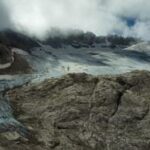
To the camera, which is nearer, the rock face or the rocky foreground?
the rocky foreground

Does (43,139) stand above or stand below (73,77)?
below

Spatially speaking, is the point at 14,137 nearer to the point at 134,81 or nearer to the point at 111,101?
the point at 111,101

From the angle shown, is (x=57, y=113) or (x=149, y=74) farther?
(x=149, y=74)

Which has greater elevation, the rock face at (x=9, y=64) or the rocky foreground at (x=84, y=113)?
the rock face at (x=9, y=64)

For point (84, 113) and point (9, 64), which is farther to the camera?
point (9, 64)

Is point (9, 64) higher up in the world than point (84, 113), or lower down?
higher up

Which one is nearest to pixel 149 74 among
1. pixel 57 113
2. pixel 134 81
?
pixel 134 81

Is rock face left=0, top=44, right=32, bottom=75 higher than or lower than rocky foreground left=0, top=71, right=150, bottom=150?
higher

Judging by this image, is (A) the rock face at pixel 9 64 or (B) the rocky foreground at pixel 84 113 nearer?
(B) the rocky foreground at pixel 84 113
